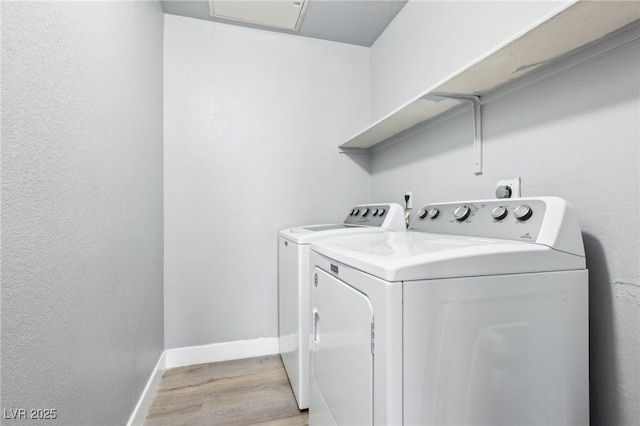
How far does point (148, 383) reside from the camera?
160 centimetres

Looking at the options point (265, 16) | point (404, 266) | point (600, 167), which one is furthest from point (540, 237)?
point (265, 16)

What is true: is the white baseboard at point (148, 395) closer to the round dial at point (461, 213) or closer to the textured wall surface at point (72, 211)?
the textured wall surface at point (72, 211)

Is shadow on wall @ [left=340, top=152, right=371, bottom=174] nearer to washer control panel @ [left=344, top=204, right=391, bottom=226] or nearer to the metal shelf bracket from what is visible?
washer control panel @ [left=344, top=204, right=391, bottom=226]

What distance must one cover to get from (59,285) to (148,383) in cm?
114

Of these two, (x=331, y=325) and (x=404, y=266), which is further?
(x=331, y=325)

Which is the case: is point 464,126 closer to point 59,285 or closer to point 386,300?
point 386,300

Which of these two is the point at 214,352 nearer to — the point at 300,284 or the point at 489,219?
the point at 300,284

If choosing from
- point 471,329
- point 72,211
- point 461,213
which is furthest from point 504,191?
point 72,211

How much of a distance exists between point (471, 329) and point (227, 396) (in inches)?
60.6

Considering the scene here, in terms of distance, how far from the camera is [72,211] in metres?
0.84

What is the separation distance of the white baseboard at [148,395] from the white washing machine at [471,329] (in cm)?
105

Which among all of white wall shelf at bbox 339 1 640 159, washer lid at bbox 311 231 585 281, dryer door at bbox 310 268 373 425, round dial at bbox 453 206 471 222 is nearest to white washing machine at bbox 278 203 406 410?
dryer door at bbox 310 268 373 425

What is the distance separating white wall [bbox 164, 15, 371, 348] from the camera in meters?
2.06

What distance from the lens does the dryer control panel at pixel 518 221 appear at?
821 millimetres
